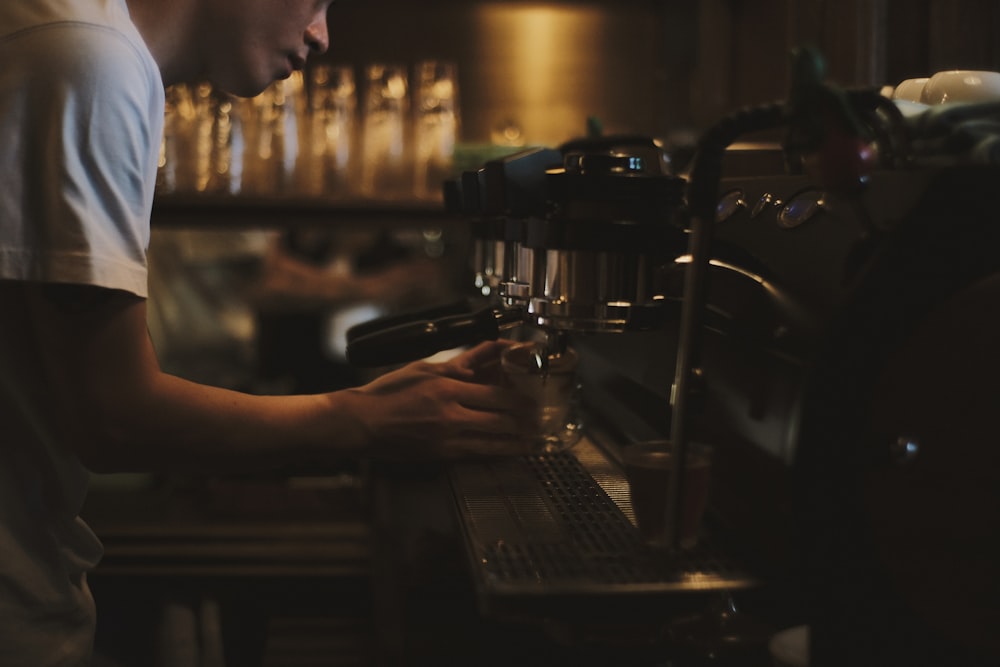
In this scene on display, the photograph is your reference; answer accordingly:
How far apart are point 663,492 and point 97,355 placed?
17.9 inches

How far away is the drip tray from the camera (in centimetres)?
68

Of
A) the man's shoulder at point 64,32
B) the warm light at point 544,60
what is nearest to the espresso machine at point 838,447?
the man's shoulder at point 64,32

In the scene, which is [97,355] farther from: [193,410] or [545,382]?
[545,382]

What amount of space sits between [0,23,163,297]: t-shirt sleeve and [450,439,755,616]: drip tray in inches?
13.6

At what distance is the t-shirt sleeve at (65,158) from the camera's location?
0.80 m

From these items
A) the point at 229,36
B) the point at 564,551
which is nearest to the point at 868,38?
the point at 229,36

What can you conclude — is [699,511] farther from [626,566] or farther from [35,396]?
[35,396]

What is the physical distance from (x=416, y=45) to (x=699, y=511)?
2.09 m

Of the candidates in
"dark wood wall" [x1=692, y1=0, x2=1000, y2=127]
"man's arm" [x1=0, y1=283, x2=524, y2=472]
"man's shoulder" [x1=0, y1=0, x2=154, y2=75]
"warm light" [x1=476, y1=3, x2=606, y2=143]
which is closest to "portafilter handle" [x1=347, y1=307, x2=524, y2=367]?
"man's arm" [x1=0, y1=283, x2=524, y2=472]

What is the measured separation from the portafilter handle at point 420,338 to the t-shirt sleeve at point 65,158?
0.21 meters

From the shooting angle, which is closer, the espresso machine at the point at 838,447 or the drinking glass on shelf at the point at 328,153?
the espresso machine at the point at 838,447

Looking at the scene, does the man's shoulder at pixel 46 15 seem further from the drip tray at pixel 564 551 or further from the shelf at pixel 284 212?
the shelf at pixel 284 212

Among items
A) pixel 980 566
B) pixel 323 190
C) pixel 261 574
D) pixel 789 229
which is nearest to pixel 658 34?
pixel 323 190

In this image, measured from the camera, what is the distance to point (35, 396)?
920 millimetres
